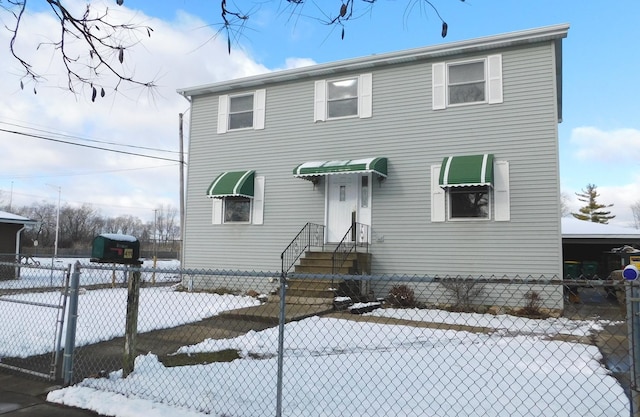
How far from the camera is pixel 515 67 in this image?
35.1 feet

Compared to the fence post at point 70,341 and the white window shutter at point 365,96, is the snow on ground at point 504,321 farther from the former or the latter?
the fence post at point 70,341

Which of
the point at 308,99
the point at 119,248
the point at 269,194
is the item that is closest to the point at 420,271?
the point at 269,194

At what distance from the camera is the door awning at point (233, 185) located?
501 inches

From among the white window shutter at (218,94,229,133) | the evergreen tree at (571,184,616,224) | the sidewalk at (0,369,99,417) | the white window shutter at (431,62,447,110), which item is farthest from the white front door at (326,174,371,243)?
the evergreen tree at (571,184,616,224)

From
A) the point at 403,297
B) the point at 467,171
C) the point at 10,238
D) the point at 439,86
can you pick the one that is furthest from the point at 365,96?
the point at 10,238

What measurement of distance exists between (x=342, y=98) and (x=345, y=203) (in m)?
2.97

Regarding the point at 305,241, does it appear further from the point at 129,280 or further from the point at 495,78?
the point at 129,280

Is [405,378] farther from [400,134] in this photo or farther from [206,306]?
[400,134]

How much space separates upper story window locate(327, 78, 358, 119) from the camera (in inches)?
492

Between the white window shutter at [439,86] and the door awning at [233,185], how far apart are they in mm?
5523

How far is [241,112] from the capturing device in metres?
14.0

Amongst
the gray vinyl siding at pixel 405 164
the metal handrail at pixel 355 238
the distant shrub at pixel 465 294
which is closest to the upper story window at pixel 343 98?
the gray vinyl siding at pixel 405 164

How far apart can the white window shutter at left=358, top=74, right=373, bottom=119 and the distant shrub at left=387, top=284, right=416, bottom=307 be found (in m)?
4.69

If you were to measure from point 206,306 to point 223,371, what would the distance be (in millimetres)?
5655
